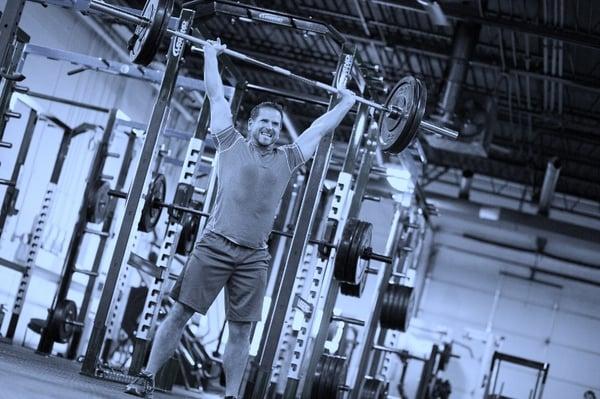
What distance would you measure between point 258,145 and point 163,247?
146 cm

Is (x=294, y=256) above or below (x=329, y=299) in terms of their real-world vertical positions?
above

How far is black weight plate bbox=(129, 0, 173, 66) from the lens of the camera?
12.4 ft

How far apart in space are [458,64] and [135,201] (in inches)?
223

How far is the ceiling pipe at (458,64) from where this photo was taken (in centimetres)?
925

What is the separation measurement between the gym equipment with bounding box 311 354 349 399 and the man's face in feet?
8.77

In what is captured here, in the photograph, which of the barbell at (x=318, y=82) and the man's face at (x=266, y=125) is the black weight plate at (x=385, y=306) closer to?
the barbell at (x=318, y=82)

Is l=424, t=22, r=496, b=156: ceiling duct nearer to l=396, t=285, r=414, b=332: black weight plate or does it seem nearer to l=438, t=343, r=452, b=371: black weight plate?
l=438, t=343, r=452, b=371: black weight plate

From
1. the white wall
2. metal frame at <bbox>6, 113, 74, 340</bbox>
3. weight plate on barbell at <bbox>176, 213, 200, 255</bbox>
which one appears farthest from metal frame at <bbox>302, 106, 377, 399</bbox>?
the white wall

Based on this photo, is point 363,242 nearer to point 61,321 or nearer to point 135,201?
point 135,201

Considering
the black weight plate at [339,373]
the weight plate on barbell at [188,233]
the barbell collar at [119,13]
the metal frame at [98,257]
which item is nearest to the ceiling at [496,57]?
the metal frame at [98,257]

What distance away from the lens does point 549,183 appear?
1176cm

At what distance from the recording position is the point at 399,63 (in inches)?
439

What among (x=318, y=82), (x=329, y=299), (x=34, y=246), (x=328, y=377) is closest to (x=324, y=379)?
(x=328, y=377)

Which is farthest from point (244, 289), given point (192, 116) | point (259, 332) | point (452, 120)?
point (192, 116)
